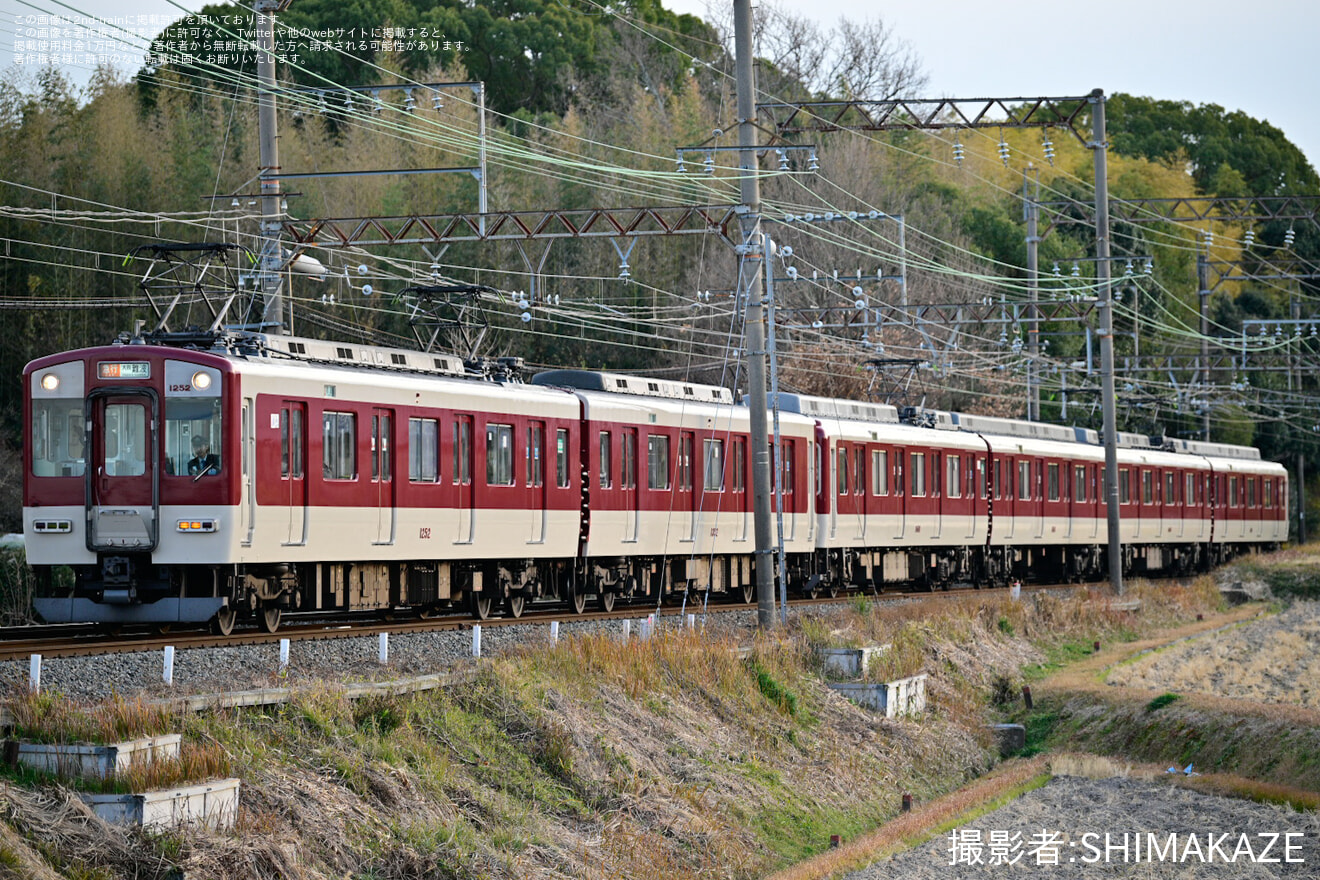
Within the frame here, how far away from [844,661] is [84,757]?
1157cm

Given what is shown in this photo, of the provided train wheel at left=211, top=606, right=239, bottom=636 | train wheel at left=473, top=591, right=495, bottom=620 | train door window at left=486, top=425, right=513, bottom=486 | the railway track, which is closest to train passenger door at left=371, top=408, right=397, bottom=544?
the railway track

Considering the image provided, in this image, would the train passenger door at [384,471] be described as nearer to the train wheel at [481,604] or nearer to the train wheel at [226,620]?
the train wheel at [226,620]

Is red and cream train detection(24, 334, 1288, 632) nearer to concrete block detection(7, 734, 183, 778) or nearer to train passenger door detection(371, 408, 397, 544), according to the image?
train passenger door detection(371, 408, 397, 544)

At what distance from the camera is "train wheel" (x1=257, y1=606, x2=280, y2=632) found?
57.7 ft

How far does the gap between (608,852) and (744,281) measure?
889 cm

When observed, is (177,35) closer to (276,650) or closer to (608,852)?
(276,650)

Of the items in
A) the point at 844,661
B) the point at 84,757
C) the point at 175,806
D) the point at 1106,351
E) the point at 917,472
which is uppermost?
the point at 1106,351

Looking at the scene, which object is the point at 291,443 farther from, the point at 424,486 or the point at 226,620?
the point at 424,486

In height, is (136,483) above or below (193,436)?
below

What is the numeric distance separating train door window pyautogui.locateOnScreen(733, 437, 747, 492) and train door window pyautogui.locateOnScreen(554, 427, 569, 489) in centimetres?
459

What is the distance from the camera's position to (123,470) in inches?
664

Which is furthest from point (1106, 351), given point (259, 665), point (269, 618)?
point (259, 665)

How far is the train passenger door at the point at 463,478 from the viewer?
20.0m

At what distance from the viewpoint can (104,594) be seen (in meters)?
16.7
